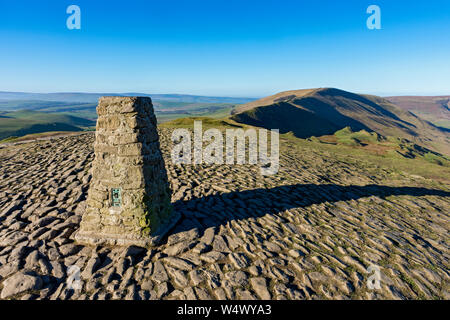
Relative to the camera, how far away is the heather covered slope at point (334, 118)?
83.8 m

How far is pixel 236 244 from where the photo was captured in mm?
6480

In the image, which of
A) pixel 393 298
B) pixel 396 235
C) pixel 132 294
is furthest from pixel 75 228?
pixel 396 235

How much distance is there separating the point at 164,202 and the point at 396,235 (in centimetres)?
795

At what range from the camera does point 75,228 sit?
6.75 meters

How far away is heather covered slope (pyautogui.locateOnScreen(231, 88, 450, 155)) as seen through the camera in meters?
83.8

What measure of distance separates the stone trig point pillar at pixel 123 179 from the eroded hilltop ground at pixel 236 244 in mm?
433

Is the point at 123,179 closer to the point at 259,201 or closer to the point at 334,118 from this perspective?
the point at 259,201

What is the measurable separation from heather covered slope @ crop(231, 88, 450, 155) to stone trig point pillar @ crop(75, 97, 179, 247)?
211ft
